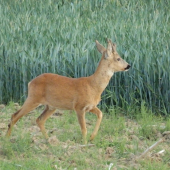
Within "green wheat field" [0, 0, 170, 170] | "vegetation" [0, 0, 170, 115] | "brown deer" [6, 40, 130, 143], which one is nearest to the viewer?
"green wheat field" [0, 0, 170, 170]

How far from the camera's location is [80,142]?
7.14 meters

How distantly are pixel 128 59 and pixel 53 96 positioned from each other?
7.76ft

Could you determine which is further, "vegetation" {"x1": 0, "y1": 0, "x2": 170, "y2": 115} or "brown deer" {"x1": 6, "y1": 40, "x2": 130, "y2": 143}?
"vegetation" {"x1": 0, "y1": 0, "x2": 170, "y2": 115}

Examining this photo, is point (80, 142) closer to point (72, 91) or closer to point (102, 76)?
point (72, 91)

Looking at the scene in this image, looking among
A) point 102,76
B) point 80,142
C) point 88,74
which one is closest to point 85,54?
point 88,74

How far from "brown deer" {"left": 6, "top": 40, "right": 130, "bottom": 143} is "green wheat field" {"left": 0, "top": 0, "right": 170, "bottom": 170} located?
0.37 metres

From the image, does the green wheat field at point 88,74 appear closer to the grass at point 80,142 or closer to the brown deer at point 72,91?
the grass at point 80,142

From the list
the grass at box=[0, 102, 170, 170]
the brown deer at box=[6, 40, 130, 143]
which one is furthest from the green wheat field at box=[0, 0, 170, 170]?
the brown deer at box=[6, 40, 130, 143]

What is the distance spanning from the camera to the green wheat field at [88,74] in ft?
21.2

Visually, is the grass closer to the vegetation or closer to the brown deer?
the brown deer

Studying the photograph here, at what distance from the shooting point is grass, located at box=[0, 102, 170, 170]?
6.21 m

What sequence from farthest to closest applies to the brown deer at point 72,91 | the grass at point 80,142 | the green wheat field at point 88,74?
the brown deer at point 72,91
the green wheat field at point 88,74
the grass at point 80,142

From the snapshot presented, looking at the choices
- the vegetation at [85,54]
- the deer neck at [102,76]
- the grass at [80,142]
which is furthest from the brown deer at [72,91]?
the vegetation at [85,54]

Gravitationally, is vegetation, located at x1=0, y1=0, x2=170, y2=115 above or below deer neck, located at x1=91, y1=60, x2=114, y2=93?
below
